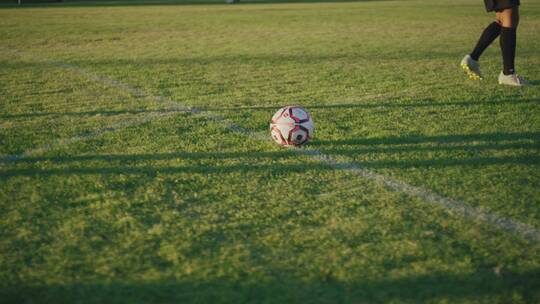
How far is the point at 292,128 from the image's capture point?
362 centimetres

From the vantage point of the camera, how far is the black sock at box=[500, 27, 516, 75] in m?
5.58

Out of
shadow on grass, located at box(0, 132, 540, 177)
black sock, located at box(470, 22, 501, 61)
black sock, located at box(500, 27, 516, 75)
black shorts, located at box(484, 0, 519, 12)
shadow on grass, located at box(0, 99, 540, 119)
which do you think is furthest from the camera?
black sock, located at box(470, 22, 501, 61)

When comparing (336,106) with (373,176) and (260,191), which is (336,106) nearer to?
(373,176)

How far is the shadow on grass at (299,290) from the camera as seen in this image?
1910 mm

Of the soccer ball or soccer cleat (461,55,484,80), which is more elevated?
soccer cleat (461,55,484,80)

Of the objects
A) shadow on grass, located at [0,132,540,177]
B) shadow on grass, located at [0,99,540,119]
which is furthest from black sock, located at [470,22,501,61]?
shadow on grass, located at [0,132,540,177]

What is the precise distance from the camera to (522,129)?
406cm

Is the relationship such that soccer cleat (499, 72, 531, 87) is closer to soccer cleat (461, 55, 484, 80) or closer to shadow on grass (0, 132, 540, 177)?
soccer cleat (461, 55, 484, 80)

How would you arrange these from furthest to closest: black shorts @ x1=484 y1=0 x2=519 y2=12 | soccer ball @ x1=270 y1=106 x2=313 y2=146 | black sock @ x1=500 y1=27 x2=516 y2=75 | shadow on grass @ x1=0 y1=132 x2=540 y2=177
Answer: black sock @ x1=500 y1=27 x2=516 y2=75 → black shorts @ x1=484 y1=0 x2=519 y2=12 → soccer ball @ x1=270 y1=106 x2=313 y2=146 → shadow on grass @ x1=0 y1=132 x2=540 y2=177

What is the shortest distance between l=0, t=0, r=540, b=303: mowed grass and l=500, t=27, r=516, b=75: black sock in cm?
36

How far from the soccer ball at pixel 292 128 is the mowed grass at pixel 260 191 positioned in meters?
0.13

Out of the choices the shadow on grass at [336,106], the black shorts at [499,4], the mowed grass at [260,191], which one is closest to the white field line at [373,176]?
the mowed grass at [260,191]

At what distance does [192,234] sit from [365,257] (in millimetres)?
897

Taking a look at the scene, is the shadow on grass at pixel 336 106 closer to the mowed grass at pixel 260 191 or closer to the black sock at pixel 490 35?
the mowed grass at pixel 260 191
